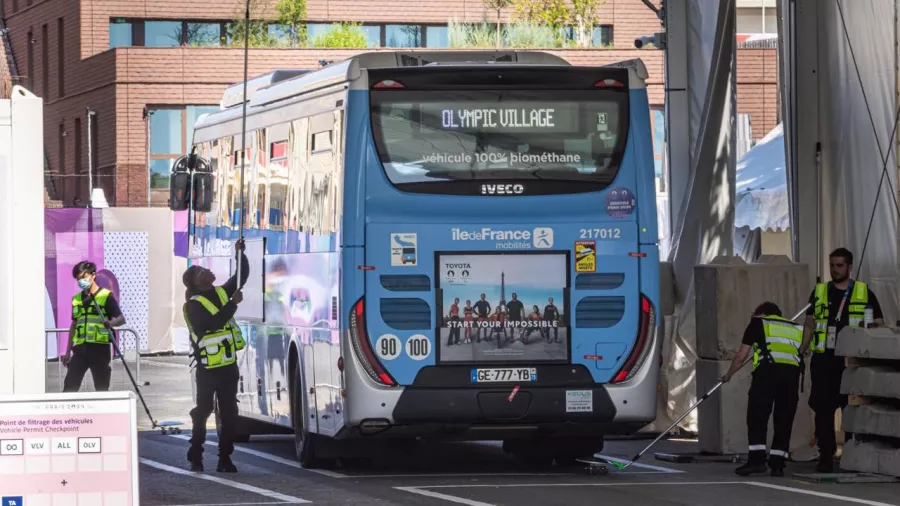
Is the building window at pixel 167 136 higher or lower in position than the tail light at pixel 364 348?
higher

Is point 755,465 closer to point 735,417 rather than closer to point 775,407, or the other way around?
point 775,407

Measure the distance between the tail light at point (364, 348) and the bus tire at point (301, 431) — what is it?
1554 mm

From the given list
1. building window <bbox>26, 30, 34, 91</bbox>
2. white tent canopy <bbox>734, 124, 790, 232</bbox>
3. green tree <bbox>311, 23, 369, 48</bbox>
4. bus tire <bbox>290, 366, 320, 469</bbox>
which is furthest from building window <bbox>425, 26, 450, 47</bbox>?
bus tire <bbox>290, 366, 320, 469</bbox>

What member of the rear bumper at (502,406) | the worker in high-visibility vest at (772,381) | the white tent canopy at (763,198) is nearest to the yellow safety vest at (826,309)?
the worker in high-visibility vest at (772,381)

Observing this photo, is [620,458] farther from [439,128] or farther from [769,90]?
[769,90]

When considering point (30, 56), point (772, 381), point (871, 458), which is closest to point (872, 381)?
point (871, 458)

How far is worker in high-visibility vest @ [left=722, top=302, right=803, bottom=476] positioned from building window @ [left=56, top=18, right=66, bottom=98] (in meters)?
43.5

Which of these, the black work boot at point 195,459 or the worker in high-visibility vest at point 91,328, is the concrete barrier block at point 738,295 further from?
the worker in high-visibility vest at point 91,328

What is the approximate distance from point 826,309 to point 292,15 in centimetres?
4121

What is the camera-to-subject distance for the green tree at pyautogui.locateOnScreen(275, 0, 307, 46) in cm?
5562

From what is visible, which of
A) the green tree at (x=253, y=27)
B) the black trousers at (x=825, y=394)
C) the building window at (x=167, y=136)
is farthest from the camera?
the green tree at (x=253, y=27)

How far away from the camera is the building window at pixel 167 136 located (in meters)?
51.6

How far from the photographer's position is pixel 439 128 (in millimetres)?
14992

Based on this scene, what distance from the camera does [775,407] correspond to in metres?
15.4
